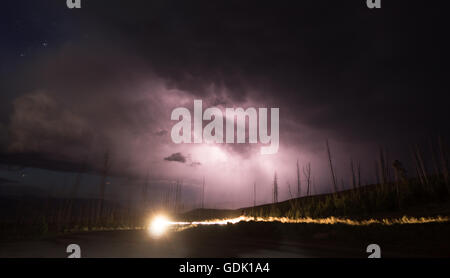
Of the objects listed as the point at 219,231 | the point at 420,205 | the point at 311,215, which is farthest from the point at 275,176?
the point at 219,231

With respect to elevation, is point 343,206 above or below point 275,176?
below

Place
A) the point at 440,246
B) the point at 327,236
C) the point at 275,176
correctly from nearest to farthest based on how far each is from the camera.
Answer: the point at 440,246, the point at 327,236, the point at 275,176

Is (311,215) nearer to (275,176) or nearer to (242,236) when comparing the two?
(242,236)

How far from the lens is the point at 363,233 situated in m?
15.2

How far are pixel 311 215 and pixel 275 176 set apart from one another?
36768 millimetres

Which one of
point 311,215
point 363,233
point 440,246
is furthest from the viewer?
point 311,215

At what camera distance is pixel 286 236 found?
19.6 meters

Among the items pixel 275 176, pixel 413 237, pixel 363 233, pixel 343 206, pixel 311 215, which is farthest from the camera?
pixel 275 176

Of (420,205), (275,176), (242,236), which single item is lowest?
(242,236)
